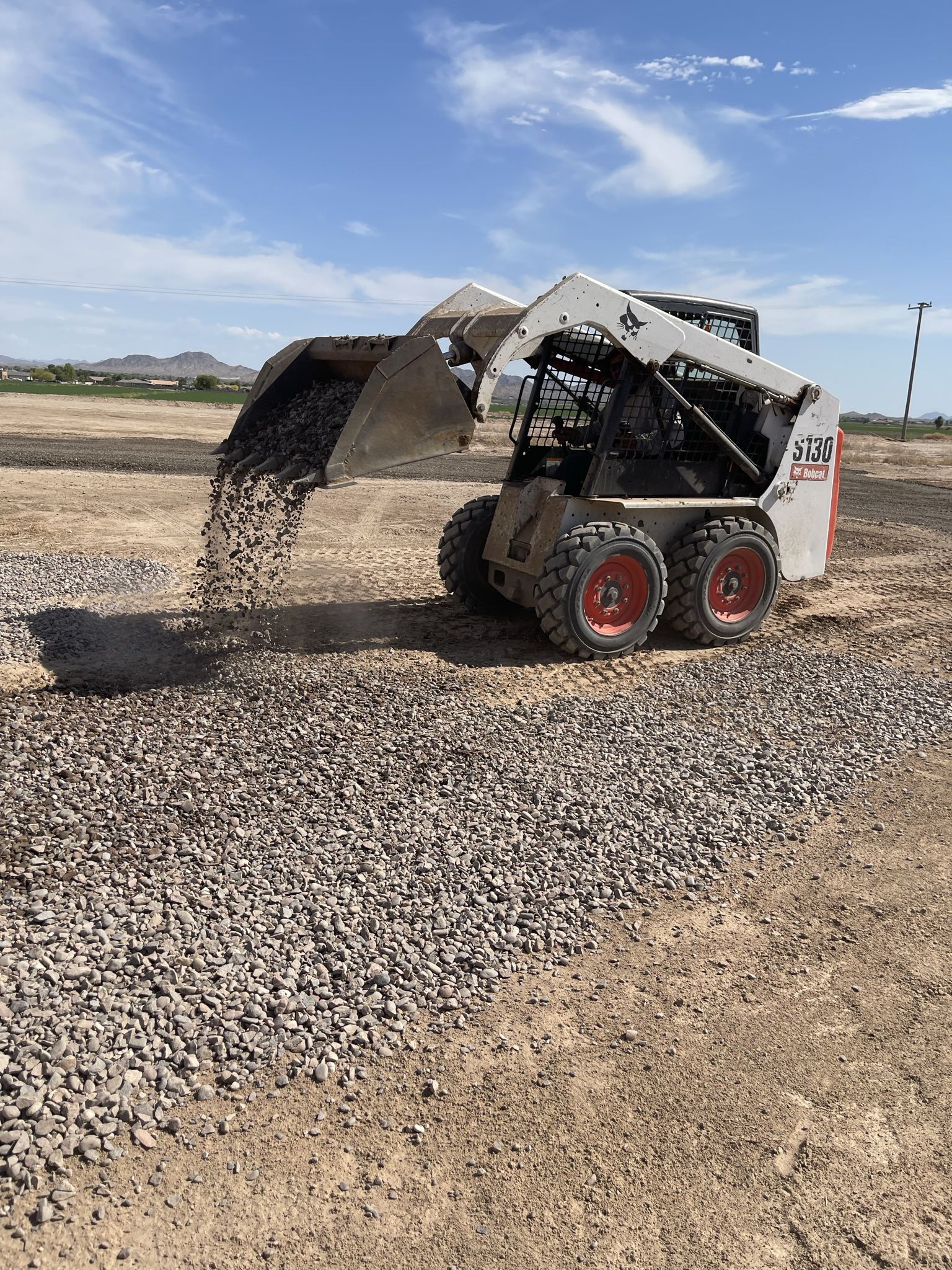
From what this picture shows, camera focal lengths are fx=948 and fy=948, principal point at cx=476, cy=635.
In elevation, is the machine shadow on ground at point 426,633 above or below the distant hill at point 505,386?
below

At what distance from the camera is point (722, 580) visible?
30.3 feet

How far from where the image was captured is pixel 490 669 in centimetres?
817

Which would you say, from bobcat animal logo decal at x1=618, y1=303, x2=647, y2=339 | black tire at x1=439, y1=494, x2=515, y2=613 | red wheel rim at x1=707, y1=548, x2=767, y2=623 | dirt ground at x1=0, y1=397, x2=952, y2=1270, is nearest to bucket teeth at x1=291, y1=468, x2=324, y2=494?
black tire at x1=439, y1=494, x2=515, y2=613

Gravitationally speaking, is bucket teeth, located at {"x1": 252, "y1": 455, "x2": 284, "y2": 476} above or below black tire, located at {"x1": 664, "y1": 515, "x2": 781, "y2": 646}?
above

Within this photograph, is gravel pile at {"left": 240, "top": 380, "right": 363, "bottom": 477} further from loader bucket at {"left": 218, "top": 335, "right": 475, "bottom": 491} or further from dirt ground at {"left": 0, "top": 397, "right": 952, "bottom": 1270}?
dirt ground at {"left": 0, "top": 397, "right": 952, "bottom": 1270}

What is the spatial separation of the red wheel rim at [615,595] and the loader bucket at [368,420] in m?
1.79

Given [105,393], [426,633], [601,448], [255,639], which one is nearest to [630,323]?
[601,448]

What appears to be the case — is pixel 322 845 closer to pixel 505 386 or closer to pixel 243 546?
pixel 505 386

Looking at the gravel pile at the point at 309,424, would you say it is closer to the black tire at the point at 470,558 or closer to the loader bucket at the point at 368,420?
the loader bucket at the point at 368,420

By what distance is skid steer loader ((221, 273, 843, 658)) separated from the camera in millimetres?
7312

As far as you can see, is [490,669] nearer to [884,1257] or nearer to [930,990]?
[930,990]

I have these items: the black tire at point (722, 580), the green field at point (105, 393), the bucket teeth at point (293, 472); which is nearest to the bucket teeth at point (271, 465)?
the bucket teeth at point (293, 472)

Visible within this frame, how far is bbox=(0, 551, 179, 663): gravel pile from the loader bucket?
7.06ft

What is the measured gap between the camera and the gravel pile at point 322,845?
3.70 metres
